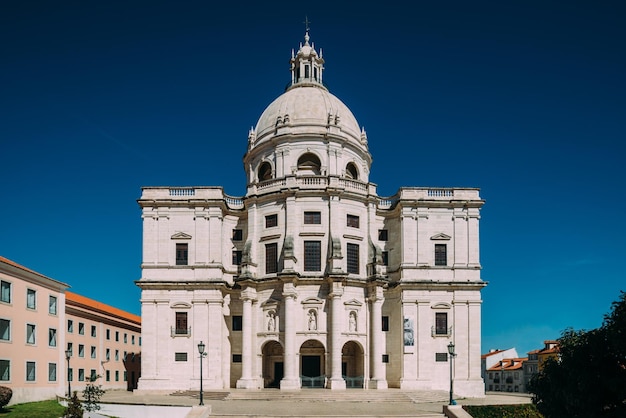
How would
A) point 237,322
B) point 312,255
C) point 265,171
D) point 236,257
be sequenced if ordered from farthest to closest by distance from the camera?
point 265,171 < point 236,257 < point 237,322 < point 312,255

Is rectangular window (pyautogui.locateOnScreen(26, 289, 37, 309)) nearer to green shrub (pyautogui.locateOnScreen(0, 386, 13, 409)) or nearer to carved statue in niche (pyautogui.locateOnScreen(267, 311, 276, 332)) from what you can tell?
green shrub (pyautogui.locateOnScreen(0, 386, 13, 409))

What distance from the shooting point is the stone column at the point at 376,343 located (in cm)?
4903

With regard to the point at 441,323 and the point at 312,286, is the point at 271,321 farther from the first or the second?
the point at 441,323

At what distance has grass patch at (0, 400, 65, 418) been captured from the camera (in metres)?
33.1

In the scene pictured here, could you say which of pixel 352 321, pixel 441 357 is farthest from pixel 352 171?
pixel 441 357

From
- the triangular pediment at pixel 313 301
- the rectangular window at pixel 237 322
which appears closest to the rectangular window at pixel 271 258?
the triangular pediment at pixel 313 301

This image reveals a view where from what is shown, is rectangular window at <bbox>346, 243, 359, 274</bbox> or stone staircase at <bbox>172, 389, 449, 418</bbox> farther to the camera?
rectangular window at <bbox>346, 243, 359, 274</bbox>

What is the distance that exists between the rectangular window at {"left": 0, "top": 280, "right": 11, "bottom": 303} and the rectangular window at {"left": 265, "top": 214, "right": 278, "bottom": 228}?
20717 millimetres

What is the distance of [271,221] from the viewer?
52219 mm

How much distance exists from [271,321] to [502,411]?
2056cm

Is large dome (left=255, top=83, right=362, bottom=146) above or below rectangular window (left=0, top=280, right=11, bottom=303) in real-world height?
above

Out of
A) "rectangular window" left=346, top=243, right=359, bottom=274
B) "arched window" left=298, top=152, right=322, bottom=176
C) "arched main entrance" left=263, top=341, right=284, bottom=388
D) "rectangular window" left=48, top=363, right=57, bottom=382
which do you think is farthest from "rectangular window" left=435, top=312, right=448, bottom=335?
"rectangular window" left=48, top=363, right=57, bottom=382

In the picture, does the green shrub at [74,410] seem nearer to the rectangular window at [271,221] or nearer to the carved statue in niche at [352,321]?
the carved statue in niche at [352,321]

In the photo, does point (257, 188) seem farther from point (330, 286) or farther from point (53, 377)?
point (53, 377)
